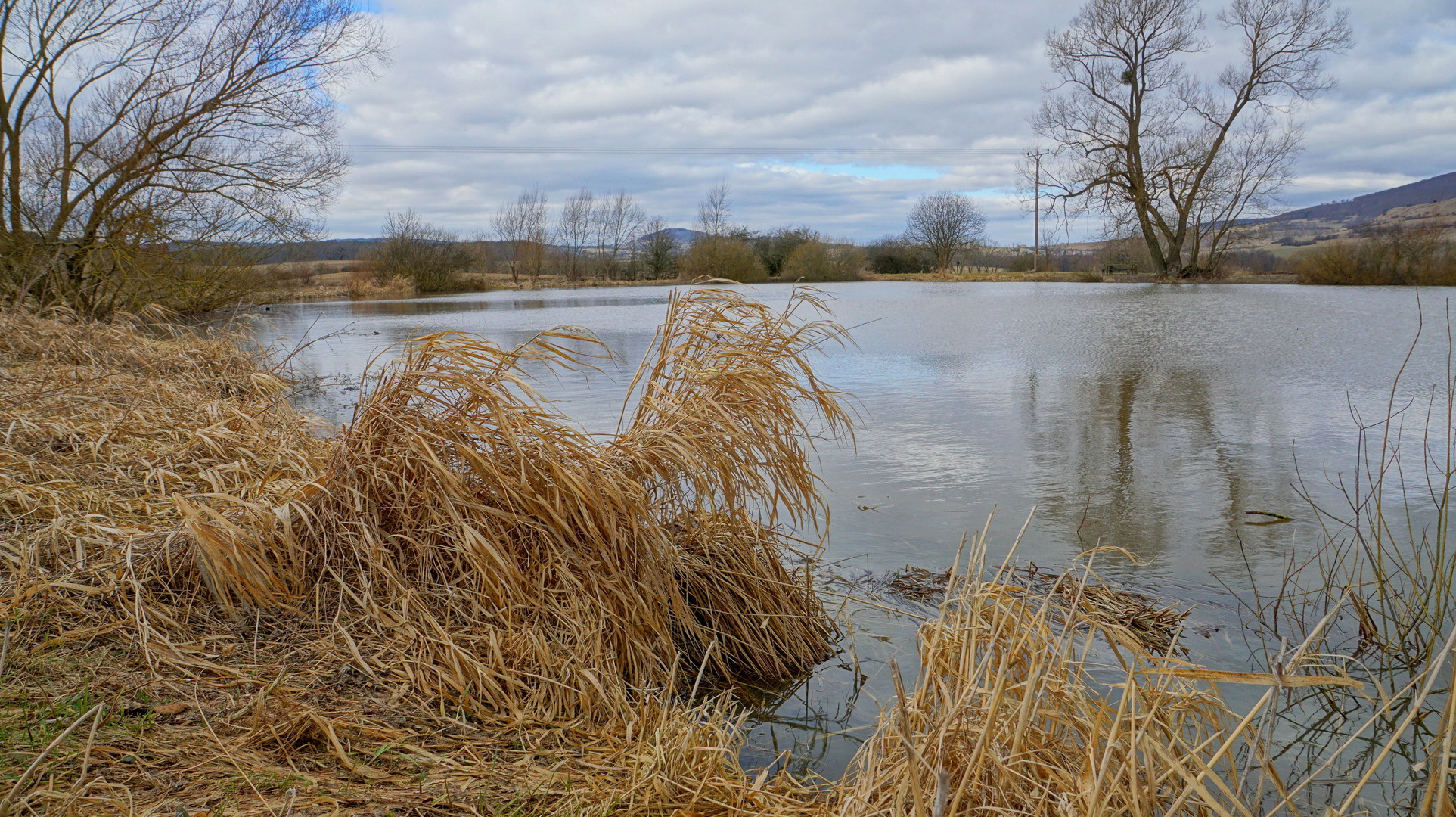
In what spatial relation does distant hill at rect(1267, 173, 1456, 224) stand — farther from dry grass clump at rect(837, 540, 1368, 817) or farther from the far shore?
dry grass clump at rect(837, 540, 1368, 817)

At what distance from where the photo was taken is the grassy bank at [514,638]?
6.12 feet

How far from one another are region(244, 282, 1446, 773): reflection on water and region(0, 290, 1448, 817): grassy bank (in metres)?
0.56

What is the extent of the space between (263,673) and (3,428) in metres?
3.12

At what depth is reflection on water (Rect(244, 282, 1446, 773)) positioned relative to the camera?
3.78m

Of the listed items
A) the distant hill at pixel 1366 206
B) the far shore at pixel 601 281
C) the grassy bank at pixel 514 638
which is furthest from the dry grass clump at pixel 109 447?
the distant hill at pixel 1366 206

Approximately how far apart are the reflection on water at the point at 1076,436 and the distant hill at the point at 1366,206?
41.8 ft

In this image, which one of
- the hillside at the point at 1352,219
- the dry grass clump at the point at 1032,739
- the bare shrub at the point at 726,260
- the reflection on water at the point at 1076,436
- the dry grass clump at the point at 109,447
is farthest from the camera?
the bare shrub at the point at 726,260

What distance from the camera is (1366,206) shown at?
→ 28391 millimetres

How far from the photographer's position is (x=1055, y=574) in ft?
12.8

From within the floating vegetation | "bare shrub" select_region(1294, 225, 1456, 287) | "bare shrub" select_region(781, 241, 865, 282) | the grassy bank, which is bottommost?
the floating vegetation

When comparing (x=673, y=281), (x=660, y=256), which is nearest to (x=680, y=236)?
(x=660, y=256)

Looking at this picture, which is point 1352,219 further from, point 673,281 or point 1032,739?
point 1032,739

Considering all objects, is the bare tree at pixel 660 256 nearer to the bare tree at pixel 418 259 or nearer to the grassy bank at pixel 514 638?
the bare tree at pixel 418 259

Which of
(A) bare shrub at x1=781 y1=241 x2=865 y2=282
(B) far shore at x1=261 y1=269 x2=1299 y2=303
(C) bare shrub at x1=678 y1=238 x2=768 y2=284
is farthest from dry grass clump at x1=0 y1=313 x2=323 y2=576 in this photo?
(A) bare shrub at x1=781 y1=241 x2=865 y2=282
